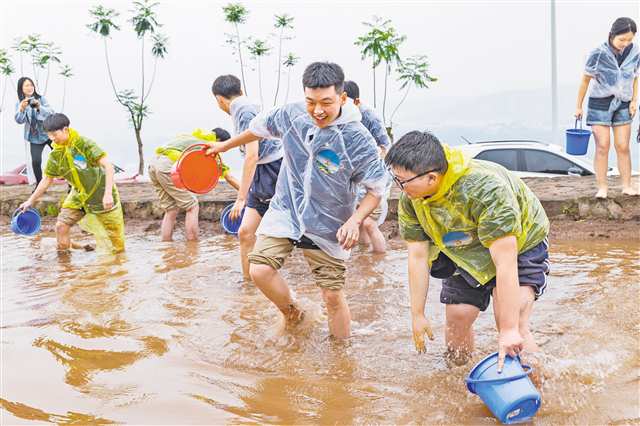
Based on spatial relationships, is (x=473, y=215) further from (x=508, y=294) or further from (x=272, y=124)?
(x=272, y=124)

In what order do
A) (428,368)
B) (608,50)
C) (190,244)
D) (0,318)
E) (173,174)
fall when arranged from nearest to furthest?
(428,368) < (0,318) < (173,174) < (608,50) < (190,244)

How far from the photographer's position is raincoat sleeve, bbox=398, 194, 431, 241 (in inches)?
130

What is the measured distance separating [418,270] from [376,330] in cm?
124

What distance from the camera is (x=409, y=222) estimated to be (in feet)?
10.9

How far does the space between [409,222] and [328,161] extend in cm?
77

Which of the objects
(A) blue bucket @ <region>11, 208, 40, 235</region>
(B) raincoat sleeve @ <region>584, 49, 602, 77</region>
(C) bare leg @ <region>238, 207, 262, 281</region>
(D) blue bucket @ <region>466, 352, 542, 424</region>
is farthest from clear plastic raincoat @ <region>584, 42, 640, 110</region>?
(A) blue bucket @ <region>11, 208, 40, 235</region>

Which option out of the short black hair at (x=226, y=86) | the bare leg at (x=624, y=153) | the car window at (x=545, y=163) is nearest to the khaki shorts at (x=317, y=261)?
the short black hair at (x=226, y=86)

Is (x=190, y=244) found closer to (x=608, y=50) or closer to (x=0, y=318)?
(x=0, y=318)

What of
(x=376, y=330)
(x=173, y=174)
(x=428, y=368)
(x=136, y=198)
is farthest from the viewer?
(x=136, y=198)

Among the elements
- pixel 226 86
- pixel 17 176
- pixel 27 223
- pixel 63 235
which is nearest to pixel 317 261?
pixel 226 86

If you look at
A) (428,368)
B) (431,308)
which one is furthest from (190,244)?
(428,368)

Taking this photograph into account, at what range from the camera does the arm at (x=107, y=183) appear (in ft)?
21.7

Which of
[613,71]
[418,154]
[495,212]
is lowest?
[495,212]

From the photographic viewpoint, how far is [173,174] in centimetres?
532
